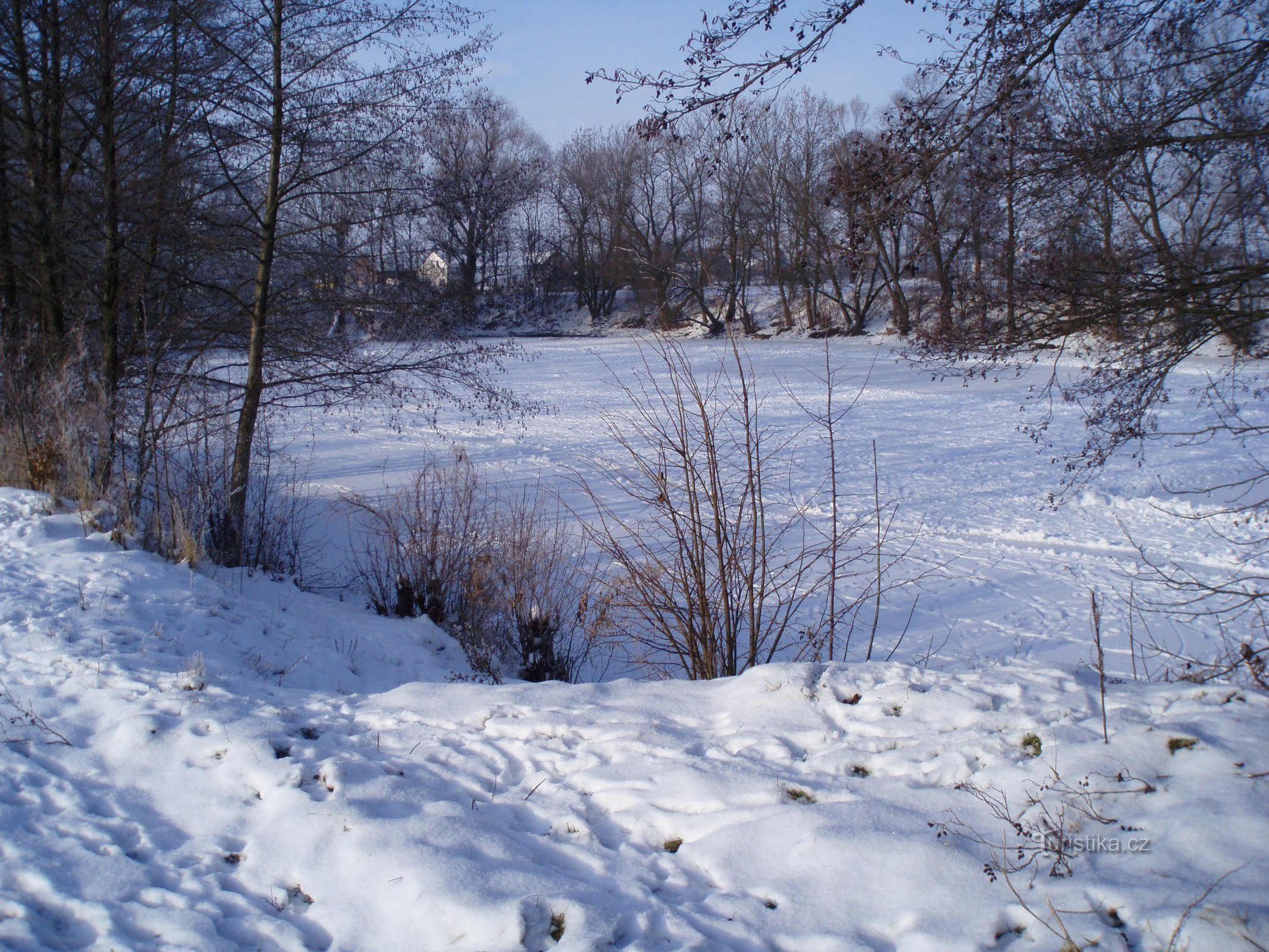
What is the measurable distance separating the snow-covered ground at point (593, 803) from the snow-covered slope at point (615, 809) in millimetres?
12

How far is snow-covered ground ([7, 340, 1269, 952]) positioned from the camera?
2.58 meters

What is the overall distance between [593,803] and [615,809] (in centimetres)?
11

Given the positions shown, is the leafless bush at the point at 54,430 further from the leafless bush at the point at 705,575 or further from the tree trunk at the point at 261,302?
the leafless bush at the point at 705,575

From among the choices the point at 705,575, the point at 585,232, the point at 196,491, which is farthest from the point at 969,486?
the point at 585,232

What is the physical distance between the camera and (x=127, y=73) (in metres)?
9.89

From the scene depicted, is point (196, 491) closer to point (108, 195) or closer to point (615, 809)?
point (108, 195)

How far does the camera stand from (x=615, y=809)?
3.29 metres

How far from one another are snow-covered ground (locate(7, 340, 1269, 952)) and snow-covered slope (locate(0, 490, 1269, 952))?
0.04ft

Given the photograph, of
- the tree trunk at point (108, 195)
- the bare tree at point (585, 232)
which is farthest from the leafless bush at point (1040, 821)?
the bare tree at point (585, 232)

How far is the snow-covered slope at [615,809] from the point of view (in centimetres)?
257

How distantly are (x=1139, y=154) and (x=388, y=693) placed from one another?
619cm

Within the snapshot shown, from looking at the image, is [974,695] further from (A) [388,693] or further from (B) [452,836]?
(A) [388,693]

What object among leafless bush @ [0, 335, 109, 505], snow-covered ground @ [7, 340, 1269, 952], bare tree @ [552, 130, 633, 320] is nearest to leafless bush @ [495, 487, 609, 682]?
snow-covered ground @ [7, 340, 1269, 952]

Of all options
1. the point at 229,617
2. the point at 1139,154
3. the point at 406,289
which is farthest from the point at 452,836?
the point at 406,289
